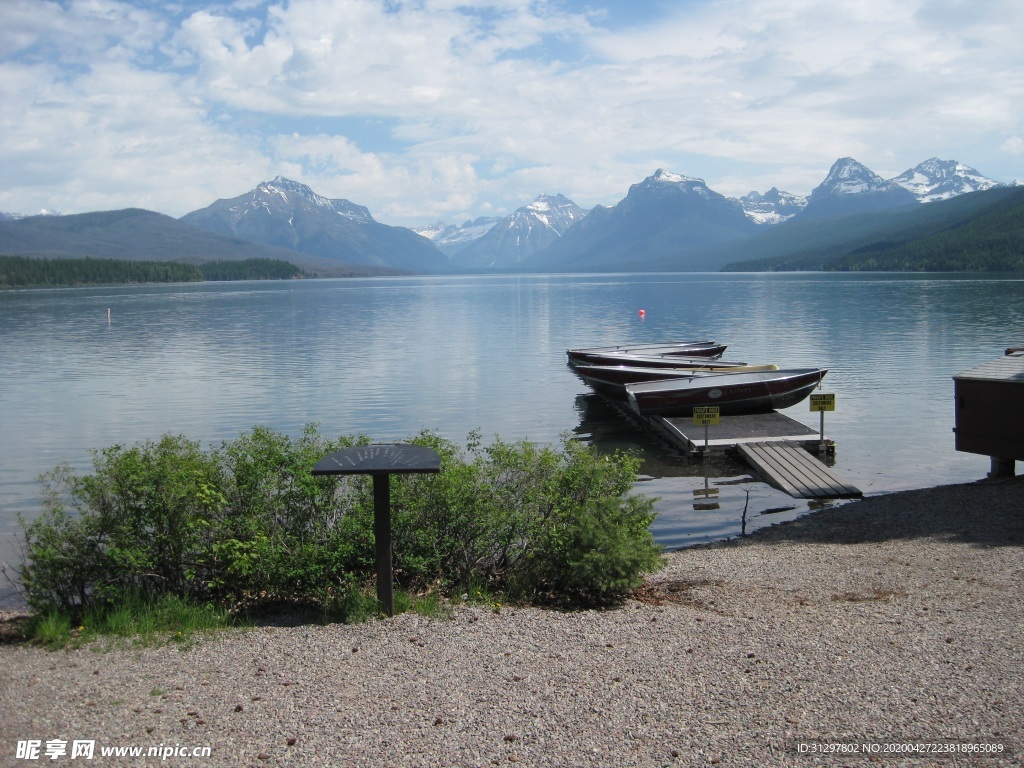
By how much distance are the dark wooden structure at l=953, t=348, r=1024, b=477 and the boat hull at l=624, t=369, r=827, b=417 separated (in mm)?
8899

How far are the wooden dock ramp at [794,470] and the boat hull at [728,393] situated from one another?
457 centimetres

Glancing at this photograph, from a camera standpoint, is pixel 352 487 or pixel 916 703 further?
pixel 352 487

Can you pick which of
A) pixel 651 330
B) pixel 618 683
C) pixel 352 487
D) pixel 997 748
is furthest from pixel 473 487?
pixel 651 330

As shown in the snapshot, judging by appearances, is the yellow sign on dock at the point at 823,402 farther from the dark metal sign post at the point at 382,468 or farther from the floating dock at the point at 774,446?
the dark metal sign post at the point at 382,468

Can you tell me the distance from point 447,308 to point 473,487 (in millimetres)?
93953

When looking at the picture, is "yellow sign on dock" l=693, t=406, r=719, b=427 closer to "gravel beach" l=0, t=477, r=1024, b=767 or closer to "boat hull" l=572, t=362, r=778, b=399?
"boat hull" l=572, t=362, r=778, b=399

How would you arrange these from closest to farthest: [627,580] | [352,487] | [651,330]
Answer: [627,580] < [352,487] < [651,330]

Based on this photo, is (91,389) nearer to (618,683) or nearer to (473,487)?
(473,487)

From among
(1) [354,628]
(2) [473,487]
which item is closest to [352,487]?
(2) [473,487]

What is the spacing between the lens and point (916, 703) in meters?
6.31

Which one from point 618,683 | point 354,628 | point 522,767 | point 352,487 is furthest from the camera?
point 352,487

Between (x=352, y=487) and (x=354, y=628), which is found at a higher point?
(x=352, y=487)

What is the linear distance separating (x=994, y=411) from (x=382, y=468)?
14.1m

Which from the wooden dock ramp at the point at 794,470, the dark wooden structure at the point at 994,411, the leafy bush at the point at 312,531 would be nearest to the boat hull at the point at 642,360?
the wooden dock ramp at the point at 794,470
